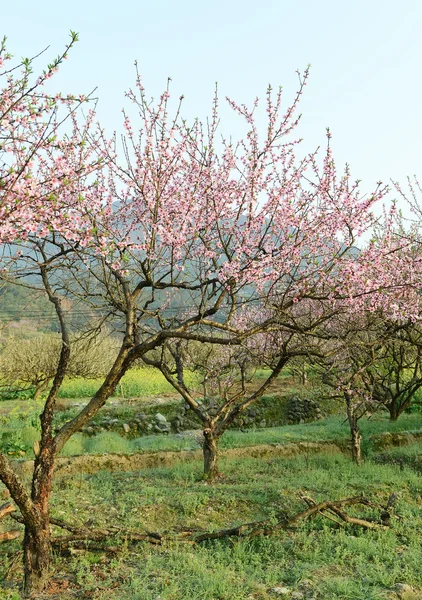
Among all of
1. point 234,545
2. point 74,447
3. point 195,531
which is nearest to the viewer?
point 234,545

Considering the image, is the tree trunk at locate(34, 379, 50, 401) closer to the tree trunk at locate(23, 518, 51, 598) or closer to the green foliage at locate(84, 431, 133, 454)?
the green foliage at locate(84, 431, 133, 454)

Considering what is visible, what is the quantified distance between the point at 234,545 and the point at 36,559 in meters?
2.28

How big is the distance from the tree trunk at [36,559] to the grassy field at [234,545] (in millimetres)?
184

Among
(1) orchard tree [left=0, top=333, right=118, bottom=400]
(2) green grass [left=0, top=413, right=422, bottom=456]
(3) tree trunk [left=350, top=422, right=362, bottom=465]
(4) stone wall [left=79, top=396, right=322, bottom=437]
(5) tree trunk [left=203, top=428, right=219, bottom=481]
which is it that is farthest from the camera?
(1) orchard tree [left=0, top=333, right=118, bottom=400]

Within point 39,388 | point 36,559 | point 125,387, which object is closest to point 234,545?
point 36,559

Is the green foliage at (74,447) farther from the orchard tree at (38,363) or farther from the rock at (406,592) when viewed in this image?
the rock at (406,592)

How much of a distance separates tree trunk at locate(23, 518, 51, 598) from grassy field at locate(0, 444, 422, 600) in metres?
0.18

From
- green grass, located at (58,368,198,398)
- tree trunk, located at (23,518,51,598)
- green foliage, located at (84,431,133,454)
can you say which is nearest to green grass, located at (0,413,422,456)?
green foliage, located at (84,431,133,454)

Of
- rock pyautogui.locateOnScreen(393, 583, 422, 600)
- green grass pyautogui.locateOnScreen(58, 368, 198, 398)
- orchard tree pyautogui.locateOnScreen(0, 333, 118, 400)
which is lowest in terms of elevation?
rock pyautogui.locateOnScreen(393, 583, 422, 600)

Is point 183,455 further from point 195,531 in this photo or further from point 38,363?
point 38,363

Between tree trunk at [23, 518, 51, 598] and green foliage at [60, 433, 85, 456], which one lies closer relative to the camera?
tree trunk at [23, 518, 51, 598]

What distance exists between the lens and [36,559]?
506cm

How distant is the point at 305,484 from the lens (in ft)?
29.7

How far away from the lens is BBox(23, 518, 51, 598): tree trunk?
197 inches
